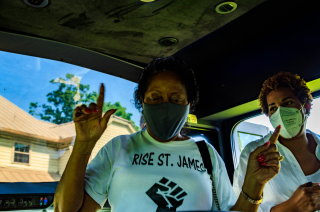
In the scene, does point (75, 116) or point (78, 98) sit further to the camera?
point (78, 98)

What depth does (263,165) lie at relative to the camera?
1.30m

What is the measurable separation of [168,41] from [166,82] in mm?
1511

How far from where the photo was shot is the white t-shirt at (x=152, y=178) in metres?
1.13

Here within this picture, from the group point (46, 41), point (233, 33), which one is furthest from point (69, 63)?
point (233, 33)

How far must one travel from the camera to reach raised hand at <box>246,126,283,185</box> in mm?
1274

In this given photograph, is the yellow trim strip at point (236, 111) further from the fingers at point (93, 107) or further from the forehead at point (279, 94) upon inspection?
the fingers at point (93, 107)

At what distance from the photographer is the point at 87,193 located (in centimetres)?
115

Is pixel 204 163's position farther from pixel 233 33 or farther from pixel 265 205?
pixel 233 33

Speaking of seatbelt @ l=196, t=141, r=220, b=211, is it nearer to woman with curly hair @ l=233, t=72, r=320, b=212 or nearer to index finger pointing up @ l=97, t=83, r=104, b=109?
index finger pointing up @ l=97, t=83, r=104, b=109

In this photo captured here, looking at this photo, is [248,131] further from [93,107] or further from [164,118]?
[93,107]

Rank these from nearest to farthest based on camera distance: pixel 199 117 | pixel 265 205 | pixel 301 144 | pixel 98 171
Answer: pixel 98 171 < pixel 265 205 < pixel 301 144 < pixel 199 117

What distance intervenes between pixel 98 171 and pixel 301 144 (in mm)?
1658

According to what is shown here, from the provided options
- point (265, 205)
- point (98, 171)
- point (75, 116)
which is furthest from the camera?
point (265, 205)

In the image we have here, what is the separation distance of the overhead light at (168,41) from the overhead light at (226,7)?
23.8 inches
